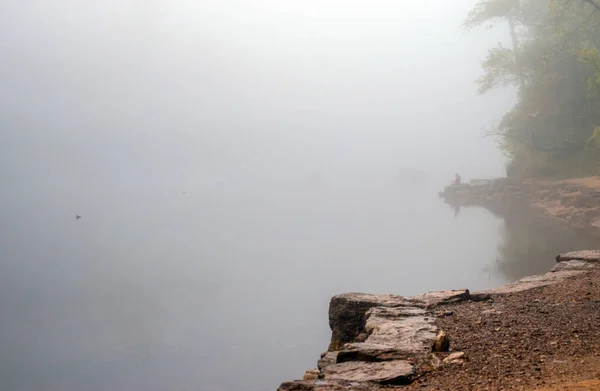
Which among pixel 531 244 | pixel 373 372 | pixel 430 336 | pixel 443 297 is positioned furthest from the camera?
pixel 531 244

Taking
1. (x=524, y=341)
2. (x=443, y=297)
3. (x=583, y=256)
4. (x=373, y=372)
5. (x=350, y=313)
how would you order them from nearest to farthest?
(x=373, y=372), (x=524, y=341), (x=350, y=313), (x=443, y=297), (x=583, y=256)

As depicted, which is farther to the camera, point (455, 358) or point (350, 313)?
point (350, 313)

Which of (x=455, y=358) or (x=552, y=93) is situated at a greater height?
(x=552, y=93)

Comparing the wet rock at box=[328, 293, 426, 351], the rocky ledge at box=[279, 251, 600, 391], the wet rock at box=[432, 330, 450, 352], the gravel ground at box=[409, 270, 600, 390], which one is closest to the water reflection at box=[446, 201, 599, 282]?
the rocky ledge at box=[279, 251, 600, 391]

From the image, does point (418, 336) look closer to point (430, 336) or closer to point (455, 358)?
point (430, 336)

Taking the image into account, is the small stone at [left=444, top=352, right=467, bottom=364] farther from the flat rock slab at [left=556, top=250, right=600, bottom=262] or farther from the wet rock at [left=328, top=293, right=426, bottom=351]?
the flat rock slab at [left=556, top=250, right=600, bottom=262]

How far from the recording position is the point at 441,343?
4617 millimetres

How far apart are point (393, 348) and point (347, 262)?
20.2 meters

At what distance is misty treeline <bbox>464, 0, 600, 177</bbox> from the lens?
957 inches

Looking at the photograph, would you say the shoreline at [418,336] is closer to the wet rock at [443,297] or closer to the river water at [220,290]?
the wet rock at [443,297]

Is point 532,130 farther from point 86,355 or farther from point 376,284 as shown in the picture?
point 86,355

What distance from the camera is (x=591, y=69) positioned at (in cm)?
2375

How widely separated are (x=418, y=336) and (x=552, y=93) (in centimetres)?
2483

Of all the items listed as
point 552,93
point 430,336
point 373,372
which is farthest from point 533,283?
point 552,93
